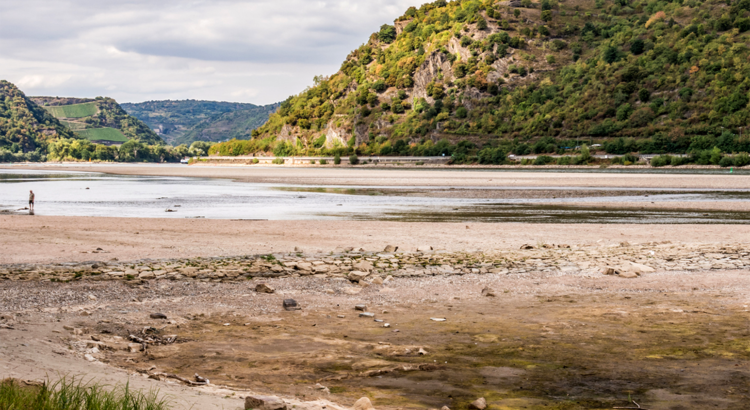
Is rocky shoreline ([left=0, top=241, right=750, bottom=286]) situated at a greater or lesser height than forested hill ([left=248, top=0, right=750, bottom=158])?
lesser

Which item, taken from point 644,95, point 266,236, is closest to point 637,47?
point 644,95

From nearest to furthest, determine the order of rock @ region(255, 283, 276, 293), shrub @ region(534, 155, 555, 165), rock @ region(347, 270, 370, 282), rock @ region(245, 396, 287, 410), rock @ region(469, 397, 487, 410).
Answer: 1. rock @ region(245, 396, 287, 410)
2. rock @ region(469, 397, 487, 410)
3. rock @ region(255, 283, 276, 293)
4. rock @ region(347, 270, 370, 282)
5. shrub @ region(534, 155, 555, 165)

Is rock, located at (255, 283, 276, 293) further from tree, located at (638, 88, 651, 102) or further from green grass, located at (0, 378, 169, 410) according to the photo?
tree, located at (638, 88, 651, 102)

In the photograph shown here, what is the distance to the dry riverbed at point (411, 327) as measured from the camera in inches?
271

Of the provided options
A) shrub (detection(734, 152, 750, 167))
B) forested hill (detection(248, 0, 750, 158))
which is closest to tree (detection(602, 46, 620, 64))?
forested hill (detection(248, 0, 750, 158))

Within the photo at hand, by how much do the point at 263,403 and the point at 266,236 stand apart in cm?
1627

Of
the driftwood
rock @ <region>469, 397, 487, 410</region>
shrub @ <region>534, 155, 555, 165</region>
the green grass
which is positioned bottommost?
the driftwood

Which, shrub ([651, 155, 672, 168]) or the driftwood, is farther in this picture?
shrub ([651, 155, 672, 168])

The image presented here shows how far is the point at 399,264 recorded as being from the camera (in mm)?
15711

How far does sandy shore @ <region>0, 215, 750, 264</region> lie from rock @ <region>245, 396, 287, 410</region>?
12.0 m

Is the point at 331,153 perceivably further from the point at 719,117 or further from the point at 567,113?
the point at 719,117

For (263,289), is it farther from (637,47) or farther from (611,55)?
(637,47)

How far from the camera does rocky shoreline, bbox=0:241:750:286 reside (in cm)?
1383

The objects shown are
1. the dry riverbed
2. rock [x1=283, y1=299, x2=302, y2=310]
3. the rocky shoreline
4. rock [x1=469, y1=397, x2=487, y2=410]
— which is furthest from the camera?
the rocky shoreline
